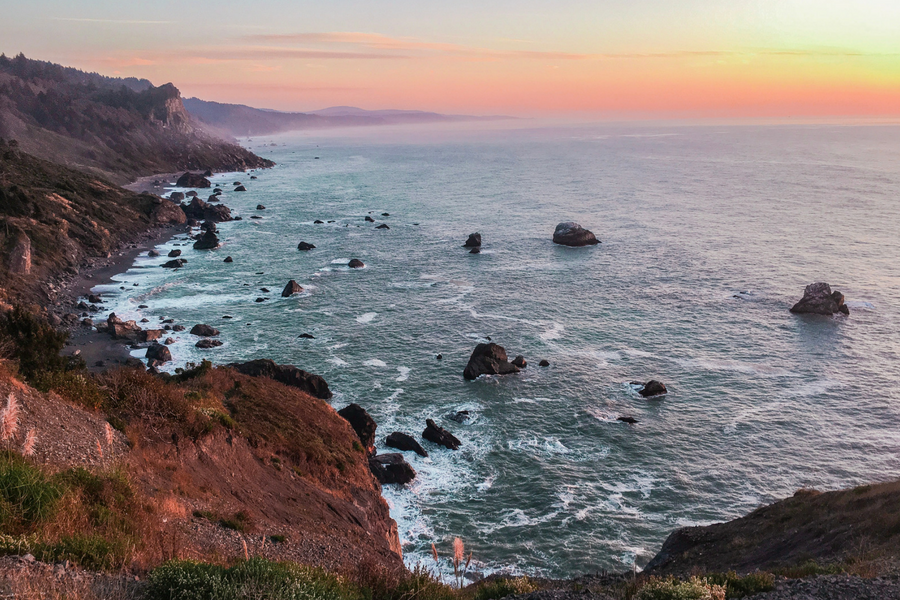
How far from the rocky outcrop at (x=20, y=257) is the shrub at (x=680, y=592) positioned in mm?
76007

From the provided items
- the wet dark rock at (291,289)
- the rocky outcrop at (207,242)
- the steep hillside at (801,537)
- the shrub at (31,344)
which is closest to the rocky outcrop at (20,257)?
the rocky outcrop at (207,242)

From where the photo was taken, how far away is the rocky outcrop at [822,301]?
6569 centimetres

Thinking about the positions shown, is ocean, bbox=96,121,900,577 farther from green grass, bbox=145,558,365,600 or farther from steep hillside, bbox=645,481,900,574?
green grass, bbox=145,558,365,600

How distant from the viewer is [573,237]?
3885 inches

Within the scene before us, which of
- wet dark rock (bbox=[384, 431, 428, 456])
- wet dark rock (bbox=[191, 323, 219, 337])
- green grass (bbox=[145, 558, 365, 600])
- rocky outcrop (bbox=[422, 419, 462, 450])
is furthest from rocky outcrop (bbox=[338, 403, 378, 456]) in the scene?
green grass (bbox=[145, 558, 365, 600])

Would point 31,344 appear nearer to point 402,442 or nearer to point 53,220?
point 402,442

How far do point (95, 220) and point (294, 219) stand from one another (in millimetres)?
38341

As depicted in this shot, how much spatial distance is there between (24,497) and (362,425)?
99.6ft

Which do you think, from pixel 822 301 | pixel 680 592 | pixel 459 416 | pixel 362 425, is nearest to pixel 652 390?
pixel 459 416

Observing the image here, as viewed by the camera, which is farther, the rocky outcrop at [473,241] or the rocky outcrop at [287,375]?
the rocky outcrop at [473,241]

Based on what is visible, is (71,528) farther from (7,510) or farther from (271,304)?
(271,304)

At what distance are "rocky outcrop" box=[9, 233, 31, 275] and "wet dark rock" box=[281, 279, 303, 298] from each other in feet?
96.1

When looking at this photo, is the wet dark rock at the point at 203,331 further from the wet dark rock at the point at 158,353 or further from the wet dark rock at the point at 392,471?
the wet dark rock at the point at 392,471

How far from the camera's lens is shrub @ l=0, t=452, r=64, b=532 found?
39.3 ft
